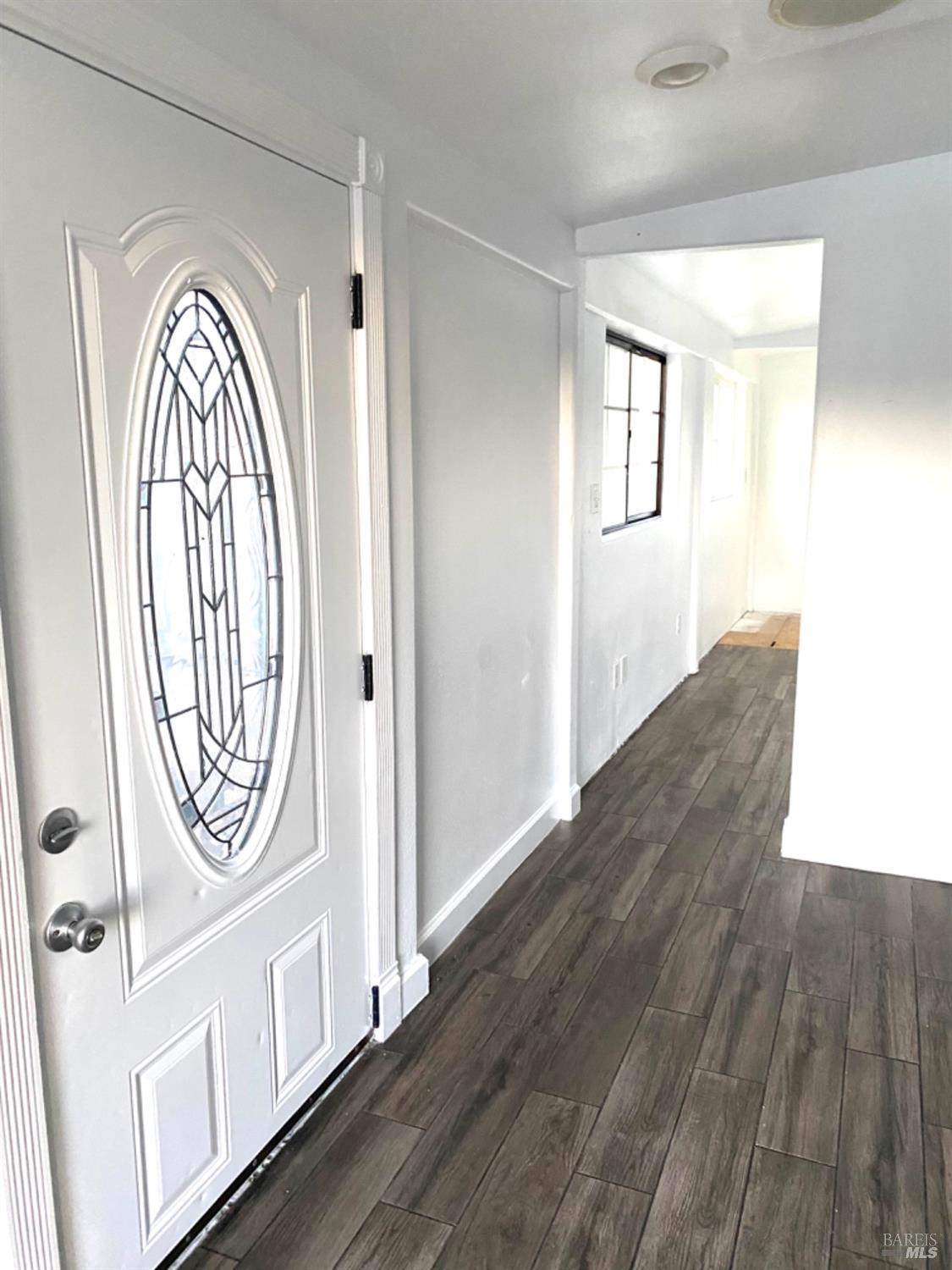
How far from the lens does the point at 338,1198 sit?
1939mm

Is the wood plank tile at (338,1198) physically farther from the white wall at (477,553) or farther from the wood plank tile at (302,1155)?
the white wall at (477,553)

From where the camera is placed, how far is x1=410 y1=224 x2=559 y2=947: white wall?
2578mm

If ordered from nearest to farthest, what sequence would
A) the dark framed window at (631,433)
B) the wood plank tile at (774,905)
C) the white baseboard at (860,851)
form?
1. the wood plank tile at (774,905)
2. the white baseboard at (860,851)
3. the dark framed window at (631,433)

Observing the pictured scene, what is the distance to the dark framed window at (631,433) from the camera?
457cm

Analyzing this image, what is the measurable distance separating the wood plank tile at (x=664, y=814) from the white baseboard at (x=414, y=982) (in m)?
1.33

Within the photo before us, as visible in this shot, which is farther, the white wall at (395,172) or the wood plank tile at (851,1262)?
the wood plank tile at (851,1262)

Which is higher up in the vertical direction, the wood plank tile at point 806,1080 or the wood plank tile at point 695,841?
the wood plank tile at point 695,841

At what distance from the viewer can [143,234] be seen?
4.91 ft

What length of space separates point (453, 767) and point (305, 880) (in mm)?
859

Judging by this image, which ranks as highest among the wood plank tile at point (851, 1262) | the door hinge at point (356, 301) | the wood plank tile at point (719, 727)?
the door hinge at point (356, 301)

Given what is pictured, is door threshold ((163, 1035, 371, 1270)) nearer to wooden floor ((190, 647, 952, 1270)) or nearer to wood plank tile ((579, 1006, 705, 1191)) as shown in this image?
wooden floor ((190, 647, 952, 1270))

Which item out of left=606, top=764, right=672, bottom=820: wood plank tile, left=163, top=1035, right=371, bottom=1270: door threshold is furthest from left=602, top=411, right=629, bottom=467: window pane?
left=163, top=1035, right=371, bottom=1270: door threshold

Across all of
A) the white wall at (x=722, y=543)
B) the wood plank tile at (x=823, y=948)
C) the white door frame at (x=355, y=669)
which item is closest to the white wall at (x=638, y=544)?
the white wall at (x=722, y=543)

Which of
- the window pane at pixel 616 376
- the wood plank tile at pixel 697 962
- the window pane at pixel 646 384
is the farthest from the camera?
the window pane at pixel 646 384
